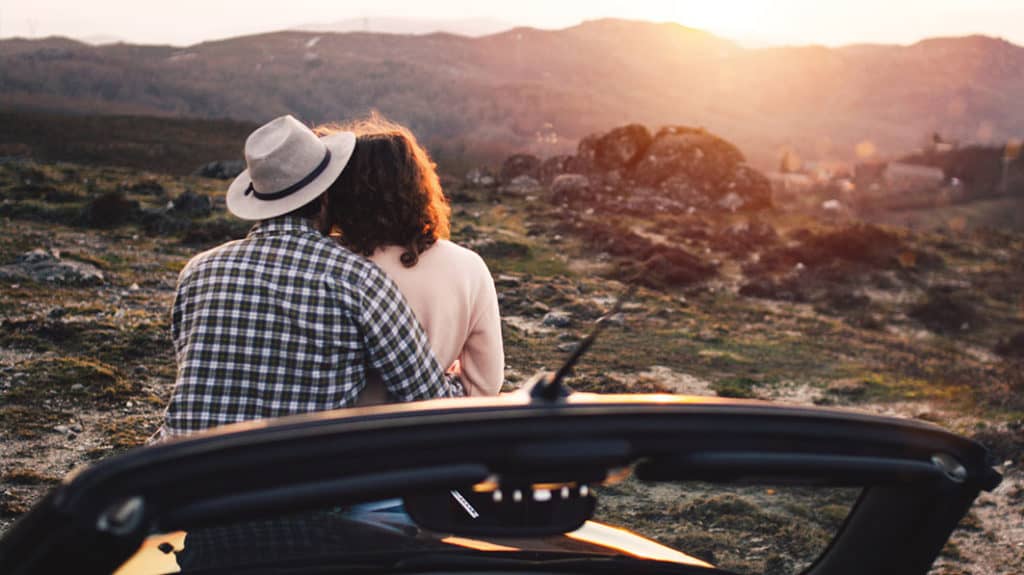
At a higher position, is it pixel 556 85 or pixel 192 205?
pixel 556 85

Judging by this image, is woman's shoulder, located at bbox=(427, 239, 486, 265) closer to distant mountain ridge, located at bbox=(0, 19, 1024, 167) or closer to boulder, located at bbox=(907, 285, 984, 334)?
boulder, located at bbox=(907, 285, 984, 334)

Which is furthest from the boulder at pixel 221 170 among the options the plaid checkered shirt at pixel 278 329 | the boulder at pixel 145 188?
the plaid checkered shirt at pixel 278 329

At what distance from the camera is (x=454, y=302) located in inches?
99.3

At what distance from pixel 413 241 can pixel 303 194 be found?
421 millimetres

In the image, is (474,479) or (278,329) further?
(278,329)

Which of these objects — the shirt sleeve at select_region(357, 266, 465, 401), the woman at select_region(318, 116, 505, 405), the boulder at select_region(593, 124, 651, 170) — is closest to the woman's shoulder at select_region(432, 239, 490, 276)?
the woman at select_region(318, 116, 505, 405)

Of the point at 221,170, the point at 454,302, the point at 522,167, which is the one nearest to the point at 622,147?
the point at 522,167

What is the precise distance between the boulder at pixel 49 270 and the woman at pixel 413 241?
7698 millimetres

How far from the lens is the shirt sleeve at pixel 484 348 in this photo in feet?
8.56

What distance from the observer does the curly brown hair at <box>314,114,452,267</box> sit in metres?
2.38

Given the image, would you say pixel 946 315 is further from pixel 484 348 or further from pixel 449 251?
pixel 449 251

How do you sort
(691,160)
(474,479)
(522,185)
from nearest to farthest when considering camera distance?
(474,479)
(691,160)
(522,185)

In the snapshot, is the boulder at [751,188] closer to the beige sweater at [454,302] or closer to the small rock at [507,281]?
the small rock at [507,281]

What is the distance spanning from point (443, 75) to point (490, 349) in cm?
12485
